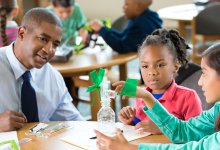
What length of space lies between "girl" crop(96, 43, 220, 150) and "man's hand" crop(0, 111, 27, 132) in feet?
1.59

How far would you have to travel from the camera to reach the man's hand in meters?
1.80

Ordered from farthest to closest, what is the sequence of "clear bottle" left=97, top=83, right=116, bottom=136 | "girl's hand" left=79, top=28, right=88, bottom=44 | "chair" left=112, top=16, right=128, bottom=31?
"chair" left=112, top=16, right=128, bottom=31
"girl's hand" left=79, top=28, right=88, bottom=44
"clear bottle" left=97, top=83, right=116, bottom=136

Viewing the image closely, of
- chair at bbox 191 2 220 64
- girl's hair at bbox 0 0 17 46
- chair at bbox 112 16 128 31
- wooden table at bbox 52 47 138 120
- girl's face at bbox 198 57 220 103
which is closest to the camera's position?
girl's face at bbox 198 57 220 103

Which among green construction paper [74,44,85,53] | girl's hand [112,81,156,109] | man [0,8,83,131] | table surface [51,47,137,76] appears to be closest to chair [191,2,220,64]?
table surface [51,47,137,76]

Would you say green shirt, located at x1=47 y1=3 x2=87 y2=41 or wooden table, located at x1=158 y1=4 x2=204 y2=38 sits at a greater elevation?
green shirt, located at x1=47 y1=3 x2=87 y2=41

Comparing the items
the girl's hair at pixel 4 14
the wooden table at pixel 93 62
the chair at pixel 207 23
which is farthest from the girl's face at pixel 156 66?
the chair at pixel 207 23

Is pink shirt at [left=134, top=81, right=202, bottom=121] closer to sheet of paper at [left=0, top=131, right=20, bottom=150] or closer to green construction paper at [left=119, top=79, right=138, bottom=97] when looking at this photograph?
green construction paper at [left=119, top=79, right=138, bottom=97]

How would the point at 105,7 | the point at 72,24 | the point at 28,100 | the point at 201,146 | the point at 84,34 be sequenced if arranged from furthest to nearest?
the point at 105,7, the point at 72,24, the point at 84,34, the point at 28,100, the point at 201,146

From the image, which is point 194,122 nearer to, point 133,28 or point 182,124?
point 182,124

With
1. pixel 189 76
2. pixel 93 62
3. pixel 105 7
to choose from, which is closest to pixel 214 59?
pixel 189 76

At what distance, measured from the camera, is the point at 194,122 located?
5.64 feet

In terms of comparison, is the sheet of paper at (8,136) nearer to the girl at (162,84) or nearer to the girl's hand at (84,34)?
the girl at (162,84)

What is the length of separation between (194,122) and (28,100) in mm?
819

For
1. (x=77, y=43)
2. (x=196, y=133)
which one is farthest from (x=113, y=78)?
(x=196, y=133)
